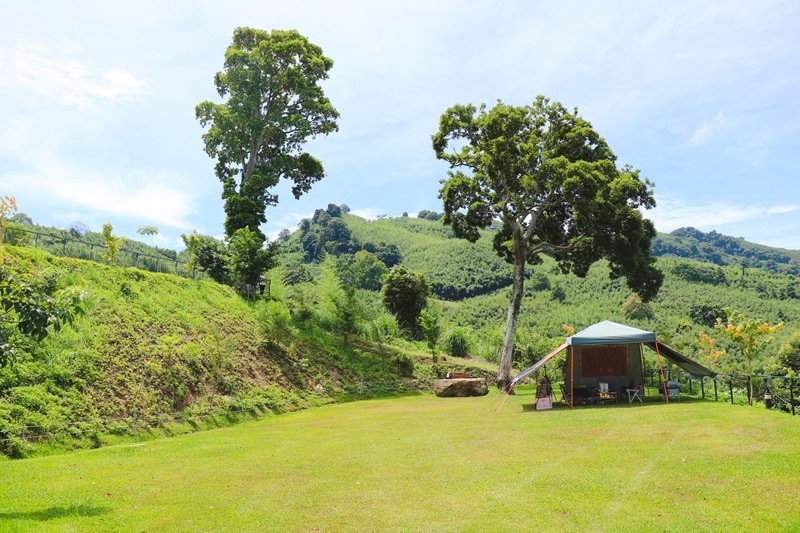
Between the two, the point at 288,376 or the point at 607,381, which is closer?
the point at 607,381

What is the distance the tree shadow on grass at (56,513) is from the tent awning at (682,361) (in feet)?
53.9

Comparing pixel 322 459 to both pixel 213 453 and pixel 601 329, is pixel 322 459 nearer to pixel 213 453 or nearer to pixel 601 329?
pixel 213 453

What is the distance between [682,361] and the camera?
59.4 feet

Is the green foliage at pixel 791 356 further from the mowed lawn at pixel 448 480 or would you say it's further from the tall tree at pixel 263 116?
the tall tree at pixel 263 116

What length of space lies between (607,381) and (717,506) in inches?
563

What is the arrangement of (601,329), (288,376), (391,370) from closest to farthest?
(601,329) < (288,376) < (391,370)

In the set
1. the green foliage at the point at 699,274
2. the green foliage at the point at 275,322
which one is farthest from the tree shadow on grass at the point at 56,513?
the green foliage at the point at 699,274

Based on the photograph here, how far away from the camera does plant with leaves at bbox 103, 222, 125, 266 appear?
25547 millimetres

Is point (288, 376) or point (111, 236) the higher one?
point (111, 236)

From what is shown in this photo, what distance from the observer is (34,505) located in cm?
822

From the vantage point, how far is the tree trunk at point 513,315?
26016 mm

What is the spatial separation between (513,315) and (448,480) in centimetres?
1823

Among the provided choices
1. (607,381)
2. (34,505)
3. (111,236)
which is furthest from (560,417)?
(111,236)

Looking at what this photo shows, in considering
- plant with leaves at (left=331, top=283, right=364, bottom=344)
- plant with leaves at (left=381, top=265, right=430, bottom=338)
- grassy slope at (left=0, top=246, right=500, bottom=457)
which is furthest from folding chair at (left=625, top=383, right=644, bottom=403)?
plant with leaves at (left=381, top=265, right=430, bottom=338)
